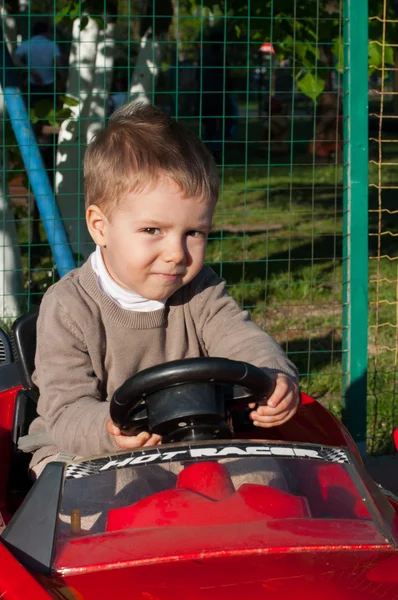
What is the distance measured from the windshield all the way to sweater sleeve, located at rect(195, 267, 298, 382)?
45 centimetres

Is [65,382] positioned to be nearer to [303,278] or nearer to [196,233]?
[196,233]

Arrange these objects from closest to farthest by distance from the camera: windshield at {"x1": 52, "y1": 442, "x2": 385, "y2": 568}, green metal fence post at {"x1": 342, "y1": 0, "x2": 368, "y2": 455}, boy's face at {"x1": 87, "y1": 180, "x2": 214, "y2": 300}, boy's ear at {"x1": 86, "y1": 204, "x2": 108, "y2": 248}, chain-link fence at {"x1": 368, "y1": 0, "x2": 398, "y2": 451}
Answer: windshield at {"x1": 52, "y1": 442, "x2": 385, "y2": 568} < boy's face at {"x1": 87, "y1": 180, "x2": 214, "y2": 300} < boy's ear at {"x1": 86, "y1": 204, "x2": 108, "y2": 248} < green metal fence post at {"x1": 342, "y1": 0, "x2": 368, "y2": 455} < chain-link fence at {"x1": 368, "y1": 0, "x2": 398, "y2": 451}

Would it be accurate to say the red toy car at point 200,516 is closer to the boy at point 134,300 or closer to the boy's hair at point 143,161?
the boy at point 134,300

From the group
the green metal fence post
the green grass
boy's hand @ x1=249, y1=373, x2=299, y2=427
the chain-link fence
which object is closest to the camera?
boy's hand @ x1=249, y1=373, x2=299, y2=427

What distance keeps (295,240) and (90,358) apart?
681cm

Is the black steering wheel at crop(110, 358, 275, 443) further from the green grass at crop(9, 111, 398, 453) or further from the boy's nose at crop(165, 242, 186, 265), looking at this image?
the green grass at crop(9, 111, 398, 453)

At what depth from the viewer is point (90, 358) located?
8.10 feet

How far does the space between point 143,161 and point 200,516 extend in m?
0.94

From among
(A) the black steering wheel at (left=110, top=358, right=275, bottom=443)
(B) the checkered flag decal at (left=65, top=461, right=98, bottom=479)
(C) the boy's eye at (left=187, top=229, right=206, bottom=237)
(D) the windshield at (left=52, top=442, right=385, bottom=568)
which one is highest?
(C) the boy's eye at (left=187, top=229, right=206, bottom=237)

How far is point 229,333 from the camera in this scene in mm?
2588

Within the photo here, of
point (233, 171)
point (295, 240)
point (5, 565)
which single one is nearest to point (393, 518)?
point (5, 565)

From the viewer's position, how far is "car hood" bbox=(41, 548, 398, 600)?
1597 millimetres

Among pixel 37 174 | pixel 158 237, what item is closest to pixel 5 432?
pixel 158 237

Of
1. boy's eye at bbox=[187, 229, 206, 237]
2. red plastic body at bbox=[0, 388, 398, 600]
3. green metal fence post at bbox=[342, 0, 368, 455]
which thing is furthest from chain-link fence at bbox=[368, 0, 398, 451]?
Answer: red plastic body at bbox=[0, 388, 398, 600]
